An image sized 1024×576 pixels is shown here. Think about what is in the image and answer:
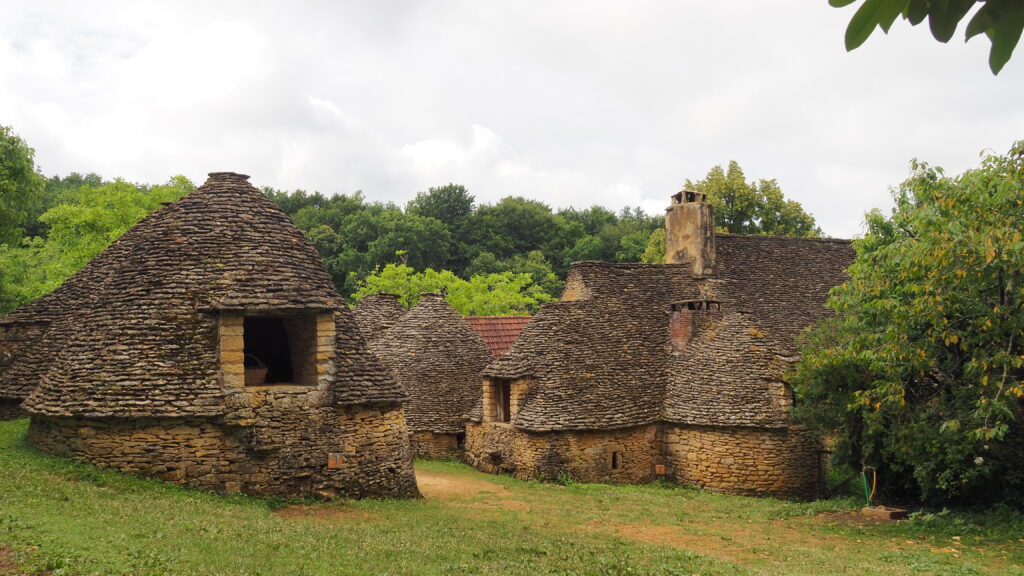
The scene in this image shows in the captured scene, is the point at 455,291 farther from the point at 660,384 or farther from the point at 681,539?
the point at 681,539

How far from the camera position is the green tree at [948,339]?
41.0 feet

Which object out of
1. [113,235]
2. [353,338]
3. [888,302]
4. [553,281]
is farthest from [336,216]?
[888,302]

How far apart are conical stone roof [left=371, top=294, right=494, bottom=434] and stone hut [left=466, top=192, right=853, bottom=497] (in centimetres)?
119

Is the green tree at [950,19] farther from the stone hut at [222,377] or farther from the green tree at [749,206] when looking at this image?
the green tree at [749,206]

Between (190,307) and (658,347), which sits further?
(658,347)

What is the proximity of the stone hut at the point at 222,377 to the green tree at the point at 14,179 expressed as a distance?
14.3 meters

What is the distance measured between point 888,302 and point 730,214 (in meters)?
26.4

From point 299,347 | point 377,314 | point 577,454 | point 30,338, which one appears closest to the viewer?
point 299,347

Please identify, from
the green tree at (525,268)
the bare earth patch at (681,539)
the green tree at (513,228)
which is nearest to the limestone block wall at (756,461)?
the bare earth patch at (681,539)

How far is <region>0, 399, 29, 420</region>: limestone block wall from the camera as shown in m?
15.9

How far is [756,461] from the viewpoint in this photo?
2006cm

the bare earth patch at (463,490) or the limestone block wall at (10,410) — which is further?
the bare earth patch at (463,490)

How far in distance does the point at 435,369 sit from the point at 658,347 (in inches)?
289

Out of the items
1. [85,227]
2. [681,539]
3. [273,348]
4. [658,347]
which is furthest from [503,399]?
[85,227]
